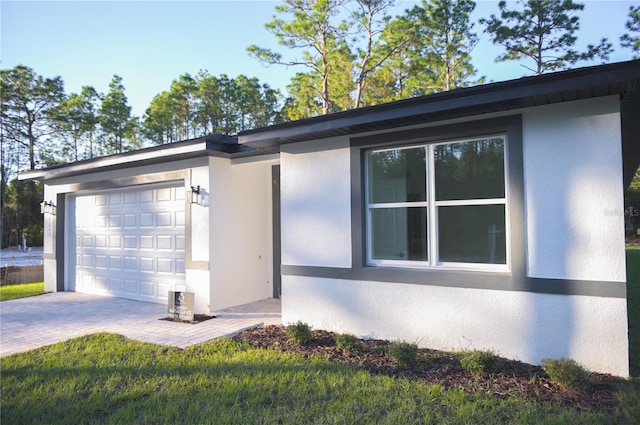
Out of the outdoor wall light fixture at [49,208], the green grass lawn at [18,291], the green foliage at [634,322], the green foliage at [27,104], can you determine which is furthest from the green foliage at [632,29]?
the green foliage at [27,104]

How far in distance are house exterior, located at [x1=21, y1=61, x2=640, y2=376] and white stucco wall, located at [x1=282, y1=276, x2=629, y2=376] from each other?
0.01m

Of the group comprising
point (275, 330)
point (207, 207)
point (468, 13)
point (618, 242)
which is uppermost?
point (468, 13)

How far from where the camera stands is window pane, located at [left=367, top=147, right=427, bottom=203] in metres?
5.25

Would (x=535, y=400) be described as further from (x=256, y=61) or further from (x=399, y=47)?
(x=256, y=61)

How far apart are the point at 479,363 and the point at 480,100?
8.78 ft

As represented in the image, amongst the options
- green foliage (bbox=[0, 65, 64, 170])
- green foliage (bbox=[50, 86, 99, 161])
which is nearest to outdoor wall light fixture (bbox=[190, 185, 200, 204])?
green foliage (bbox=[0, 65, 64, 170])

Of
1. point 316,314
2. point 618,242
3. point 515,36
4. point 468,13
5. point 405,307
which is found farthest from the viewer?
point 468,13

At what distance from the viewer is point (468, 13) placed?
770 inches

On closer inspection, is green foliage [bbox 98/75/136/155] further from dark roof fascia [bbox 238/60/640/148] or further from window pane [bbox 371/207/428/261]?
window pane [bbox 371/207/428/261]

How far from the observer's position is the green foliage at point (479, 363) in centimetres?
407

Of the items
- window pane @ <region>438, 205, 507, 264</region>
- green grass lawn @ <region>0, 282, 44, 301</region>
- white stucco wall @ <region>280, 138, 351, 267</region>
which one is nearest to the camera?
window pane @ <region>438, 205, 507, 264</region>

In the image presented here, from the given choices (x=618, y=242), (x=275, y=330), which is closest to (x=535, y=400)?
(x=618, y=242)

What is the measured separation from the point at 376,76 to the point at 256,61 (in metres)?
6.17

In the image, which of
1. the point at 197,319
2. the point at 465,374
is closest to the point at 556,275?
the point at 465,374
